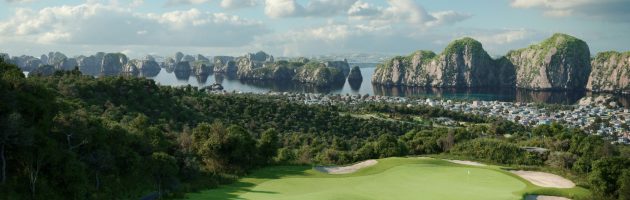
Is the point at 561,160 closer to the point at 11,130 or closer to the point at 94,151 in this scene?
the point at 94,151

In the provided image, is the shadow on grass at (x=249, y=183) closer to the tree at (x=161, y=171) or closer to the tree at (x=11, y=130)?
the tree at (x=161, y=171)

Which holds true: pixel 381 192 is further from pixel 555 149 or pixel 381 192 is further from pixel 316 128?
pixel 316 128

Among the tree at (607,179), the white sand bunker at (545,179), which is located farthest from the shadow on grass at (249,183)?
the tree at (607,179)

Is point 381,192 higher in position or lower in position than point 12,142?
lower

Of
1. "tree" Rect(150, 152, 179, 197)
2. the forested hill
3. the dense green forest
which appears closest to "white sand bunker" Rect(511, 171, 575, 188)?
the dense green forest

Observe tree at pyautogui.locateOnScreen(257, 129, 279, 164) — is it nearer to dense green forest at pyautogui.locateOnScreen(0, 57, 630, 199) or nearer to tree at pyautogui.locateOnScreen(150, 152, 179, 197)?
dense green forest at pyautogui.locateOnScreen(0, 57, 630, 199)

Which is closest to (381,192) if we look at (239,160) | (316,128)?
(239,160)

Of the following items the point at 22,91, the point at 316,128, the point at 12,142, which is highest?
the point at 22,91

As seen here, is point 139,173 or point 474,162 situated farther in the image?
point 474,162
